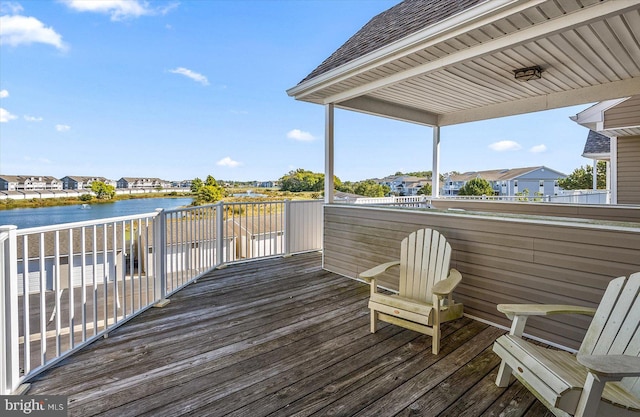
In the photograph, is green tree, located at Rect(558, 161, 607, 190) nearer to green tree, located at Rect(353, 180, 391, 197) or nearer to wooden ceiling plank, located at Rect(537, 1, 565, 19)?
green tree, located at Rect(353, 180, 391, 197)

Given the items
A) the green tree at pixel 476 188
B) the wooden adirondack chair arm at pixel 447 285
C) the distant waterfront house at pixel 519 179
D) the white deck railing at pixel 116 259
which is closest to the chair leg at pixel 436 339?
the wooden adirondack chair arm at pixel 447 285

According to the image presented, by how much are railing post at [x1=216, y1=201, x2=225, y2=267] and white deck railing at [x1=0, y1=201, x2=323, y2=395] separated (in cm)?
2

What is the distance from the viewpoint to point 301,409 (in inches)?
72.1

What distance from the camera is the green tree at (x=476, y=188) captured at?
72.1ft

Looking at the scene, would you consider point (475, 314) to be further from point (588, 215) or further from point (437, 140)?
point (437, 140)

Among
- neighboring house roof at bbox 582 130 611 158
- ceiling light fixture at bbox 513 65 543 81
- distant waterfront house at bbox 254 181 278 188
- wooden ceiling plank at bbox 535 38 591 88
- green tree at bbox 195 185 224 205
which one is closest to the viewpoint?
wooden ceiling plank at bbox 535 38 591 88

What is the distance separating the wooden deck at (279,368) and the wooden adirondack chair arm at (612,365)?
2.21ft

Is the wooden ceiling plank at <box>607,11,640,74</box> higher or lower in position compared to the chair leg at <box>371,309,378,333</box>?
higher

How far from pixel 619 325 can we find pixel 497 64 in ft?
10.7

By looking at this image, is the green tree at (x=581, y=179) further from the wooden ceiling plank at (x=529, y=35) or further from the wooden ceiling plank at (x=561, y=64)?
the wooden ceiling plank at (x=529, y=35)

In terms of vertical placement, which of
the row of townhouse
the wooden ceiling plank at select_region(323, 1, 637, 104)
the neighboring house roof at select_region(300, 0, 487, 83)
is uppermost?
the neighboring house roof at select_region(300, 0, 487, 83)

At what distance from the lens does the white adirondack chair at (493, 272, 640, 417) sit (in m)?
1.38

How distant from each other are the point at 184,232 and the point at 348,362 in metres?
2.83

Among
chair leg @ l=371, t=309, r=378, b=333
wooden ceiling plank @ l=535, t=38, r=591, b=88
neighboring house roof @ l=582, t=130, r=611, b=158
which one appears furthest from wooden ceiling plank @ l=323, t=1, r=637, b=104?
neighboring house roof @ l=582, t=130, r=611, b=158
